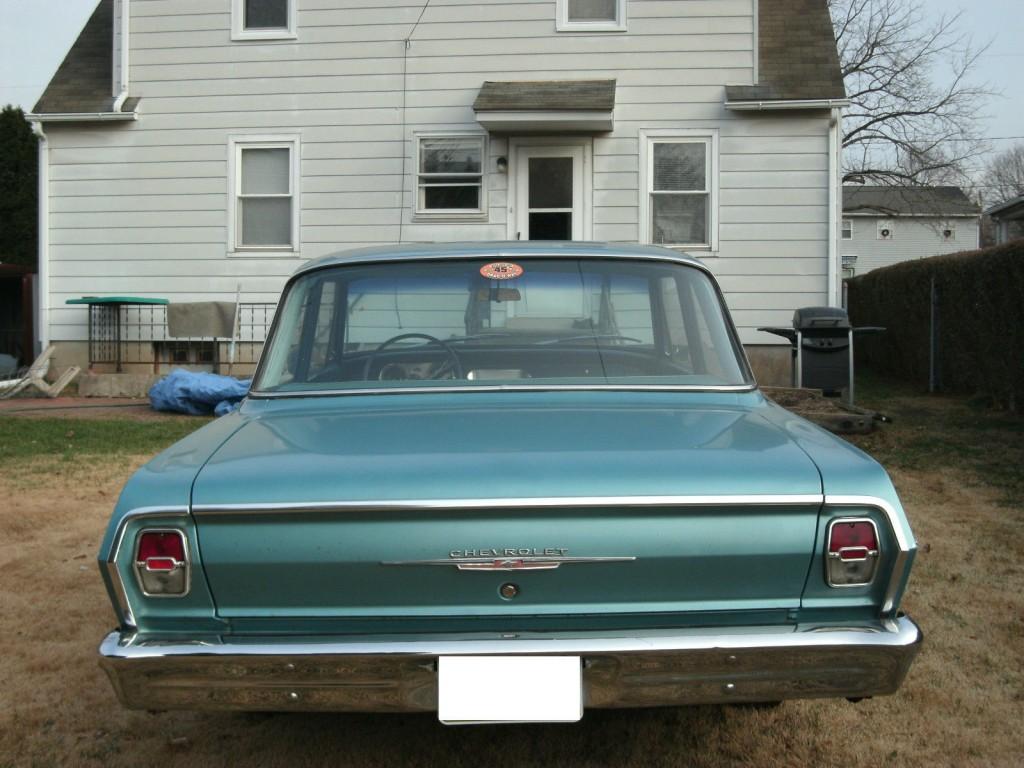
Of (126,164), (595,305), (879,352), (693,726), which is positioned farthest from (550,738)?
(879,352)

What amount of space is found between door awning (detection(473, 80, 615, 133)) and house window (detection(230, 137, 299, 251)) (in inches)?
109

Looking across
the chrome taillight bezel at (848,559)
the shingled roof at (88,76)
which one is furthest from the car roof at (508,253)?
the shingled roof at (88,76)

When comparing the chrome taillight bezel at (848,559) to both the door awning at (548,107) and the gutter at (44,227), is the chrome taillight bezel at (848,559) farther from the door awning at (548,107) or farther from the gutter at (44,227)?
the gutter at (44,227)

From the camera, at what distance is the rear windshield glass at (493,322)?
138 inches

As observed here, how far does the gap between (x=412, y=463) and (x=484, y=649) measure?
0.48 metres

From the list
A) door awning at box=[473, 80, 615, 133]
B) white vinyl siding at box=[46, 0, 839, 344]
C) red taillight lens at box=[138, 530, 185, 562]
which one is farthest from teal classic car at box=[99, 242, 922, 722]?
white vinyl siding at box=[46, 0, 839, 344]

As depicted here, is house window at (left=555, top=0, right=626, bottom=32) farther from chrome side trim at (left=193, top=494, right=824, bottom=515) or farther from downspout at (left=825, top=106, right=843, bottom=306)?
chrome side trim at (left=193, top=494, right=824, bottom=515)

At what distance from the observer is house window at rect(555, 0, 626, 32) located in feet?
40.3

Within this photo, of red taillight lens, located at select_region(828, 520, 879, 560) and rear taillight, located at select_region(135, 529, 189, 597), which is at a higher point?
red taillight lens, located at select_region(828, 520, 879, 560)

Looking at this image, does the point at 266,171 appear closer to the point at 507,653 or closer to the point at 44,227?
the point at 44,227

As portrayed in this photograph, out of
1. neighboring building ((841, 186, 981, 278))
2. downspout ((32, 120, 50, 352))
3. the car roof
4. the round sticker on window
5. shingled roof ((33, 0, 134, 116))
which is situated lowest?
the round sticker on window

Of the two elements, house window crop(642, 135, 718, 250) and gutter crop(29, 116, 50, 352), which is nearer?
house window crop(642, 135, 718, 250)

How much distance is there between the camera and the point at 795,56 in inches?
485

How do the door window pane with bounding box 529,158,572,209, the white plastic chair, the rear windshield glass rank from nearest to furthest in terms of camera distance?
the rear windshield glass → the door window pane with bounding box 529,158,572,209 → the white plastic chair
